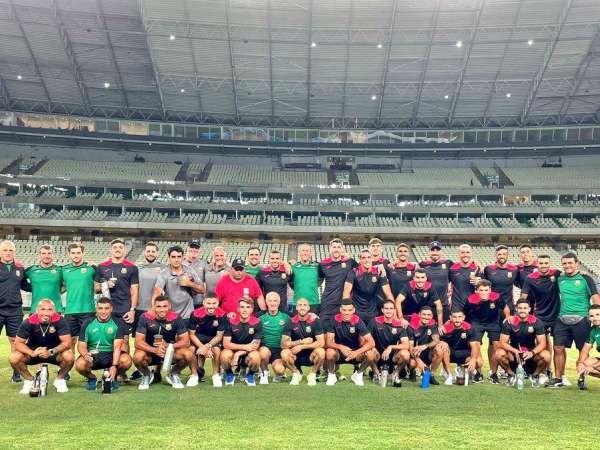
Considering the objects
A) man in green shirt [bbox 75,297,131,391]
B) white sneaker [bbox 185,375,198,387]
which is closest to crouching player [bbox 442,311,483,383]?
white sneaker [bbox 185,375,198,387]

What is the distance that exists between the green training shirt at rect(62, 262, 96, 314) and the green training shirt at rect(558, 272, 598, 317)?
8649mm

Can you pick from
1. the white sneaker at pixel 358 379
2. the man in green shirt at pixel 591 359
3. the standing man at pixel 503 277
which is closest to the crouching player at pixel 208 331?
the white sneaker at pixel 358 379

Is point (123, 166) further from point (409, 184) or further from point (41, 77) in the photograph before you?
point (409, 184)

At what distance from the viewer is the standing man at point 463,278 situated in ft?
34.0

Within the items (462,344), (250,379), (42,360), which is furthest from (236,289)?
(462,344)

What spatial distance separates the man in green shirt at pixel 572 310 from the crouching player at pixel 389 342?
2793mm

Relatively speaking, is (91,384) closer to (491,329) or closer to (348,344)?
(348,344)

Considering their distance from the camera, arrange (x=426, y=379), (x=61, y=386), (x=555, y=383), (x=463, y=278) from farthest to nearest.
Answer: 1. (x=463, y=278)
2. (x=555, y=383)
3. (x=426, y=379)
4. (x=61, y=386)

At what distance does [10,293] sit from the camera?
9367mm

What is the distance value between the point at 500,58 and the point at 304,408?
31.5 m

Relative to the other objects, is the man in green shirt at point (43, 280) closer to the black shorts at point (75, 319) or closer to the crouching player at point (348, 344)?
the black shorts at point (75, 319)

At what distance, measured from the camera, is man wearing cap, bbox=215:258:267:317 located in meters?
9.84

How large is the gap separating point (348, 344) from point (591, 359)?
416cm

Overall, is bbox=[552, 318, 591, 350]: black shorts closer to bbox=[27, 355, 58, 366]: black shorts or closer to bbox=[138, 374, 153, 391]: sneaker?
bbox=[138, 374, 153, 391]: sneaker
